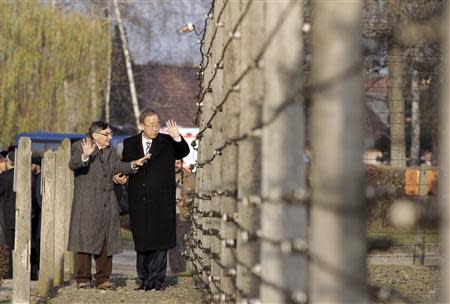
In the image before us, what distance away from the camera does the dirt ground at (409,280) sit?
12062 mm

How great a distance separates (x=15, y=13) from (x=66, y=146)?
33623 mm

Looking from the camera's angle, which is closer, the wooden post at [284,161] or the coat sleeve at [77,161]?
the wooden post at [284,161]

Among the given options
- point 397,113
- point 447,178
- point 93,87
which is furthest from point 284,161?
point 93,87

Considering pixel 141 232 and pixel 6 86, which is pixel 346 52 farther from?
pixel 6 86

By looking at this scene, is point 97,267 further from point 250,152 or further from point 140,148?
point 250,152

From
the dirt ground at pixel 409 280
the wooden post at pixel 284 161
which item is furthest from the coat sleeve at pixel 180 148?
the wooden post at pixel 284 161

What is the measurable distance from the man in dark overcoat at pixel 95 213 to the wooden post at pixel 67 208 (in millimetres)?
746

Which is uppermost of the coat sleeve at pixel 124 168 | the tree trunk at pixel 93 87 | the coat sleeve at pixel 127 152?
the tree trunk at pixel 93 87

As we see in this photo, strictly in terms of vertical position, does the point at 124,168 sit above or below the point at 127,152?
below

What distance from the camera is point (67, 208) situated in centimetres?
1410

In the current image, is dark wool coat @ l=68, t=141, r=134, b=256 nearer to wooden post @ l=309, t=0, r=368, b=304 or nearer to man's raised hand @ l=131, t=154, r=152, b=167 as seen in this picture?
man's raised hand @ l=131, t=154, r=152, b=167

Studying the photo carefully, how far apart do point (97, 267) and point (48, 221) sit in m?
0.71

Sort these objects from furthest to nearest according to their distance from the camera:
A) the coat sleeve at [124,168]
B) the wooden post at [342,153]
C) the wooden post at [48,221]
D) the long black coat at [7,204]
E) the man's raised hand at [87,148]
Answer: the long black coat at [7,204], the wooden post at [48,221], the man's raised hand at [87,148], the coat sleeve at [124,168], the wooden post at [342,153]

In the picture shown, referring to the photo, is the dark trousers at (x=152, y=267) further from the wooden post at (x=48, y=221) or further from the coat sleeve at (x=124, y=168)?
the wooden post at (x=48, y=221)
